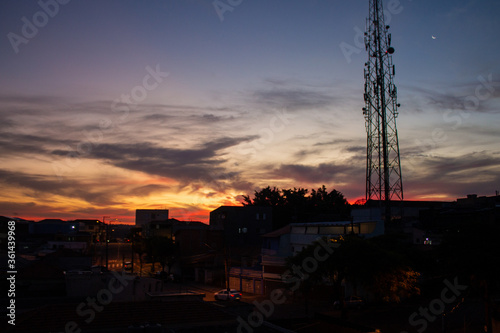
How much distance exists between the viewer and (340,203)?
10500 cm

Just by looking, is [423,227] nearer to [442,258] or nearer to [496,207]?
[496,207]

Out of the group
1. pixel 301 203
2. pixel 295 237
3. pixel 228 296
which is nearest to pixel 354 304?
pixel 228 296

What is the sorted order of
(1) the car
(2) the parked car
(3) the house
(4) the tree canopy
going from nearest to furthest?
(2) the parked car → (1) the car → (3) the house → (4) the tree canopy

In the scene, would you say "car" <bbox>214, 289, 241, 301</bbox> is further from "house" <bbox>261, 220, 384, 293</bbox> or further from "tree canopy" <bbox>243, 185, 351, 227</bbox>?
"tree canopy" <bbox>243, 185, 351, 227</bbox>

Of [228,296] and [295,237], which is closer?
[228,296]

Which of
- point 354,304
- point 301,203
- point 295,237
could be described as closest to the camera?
point 354,304

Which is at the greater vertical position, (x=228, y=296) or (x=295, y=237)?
(x=295, y=237)

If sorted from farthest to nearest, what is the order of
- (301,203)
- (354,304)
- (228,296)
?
(301,203)
(228,296)
(354,304)

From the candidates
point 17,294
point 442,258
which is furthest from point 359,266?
point 17,294

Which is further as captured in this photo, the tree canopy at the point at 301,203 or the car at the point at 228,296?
the tree canopy at the point at 301,203

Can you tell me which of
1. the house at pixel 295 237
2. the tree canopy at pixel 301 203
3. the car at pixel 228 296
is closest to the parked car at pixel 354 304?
the house at pixel 295 237

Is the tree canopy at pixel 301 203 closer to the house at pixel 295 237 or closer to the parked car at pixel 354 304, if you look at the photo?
the house at pixel 295 237

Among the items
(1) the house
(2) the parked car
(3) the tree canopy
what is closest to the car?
(1) the house

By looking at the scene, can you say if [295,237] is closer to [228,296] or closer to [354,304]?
[228,296]
